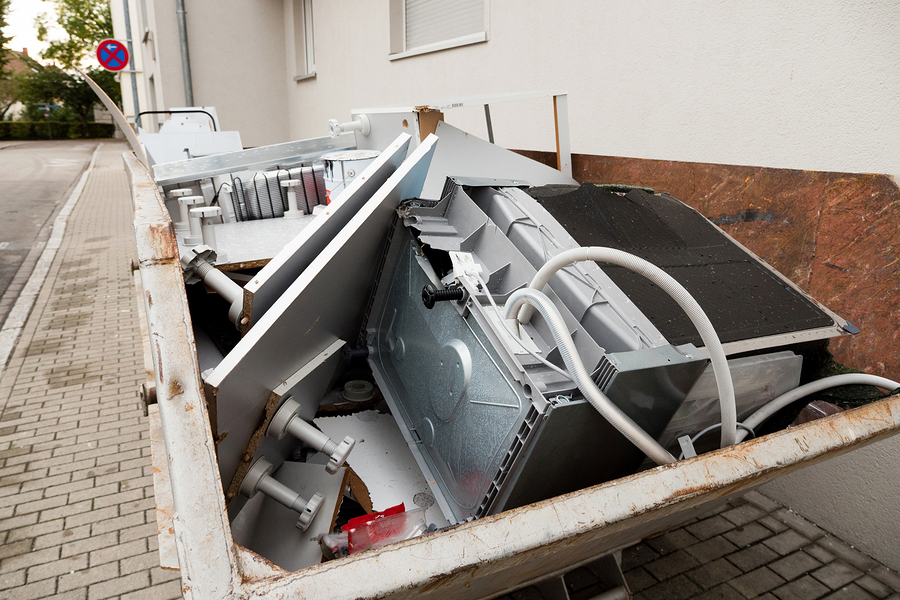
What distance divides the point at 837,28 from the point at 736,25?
0.45 metres

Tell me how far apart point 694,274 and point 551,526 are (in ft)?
3.51

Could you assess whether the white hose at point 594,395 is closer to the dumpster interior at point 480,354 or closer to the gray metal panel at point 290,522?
the dumpster interior at point 480,354

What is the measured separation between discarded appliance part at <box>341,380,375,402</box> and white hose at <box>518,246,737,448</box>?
1.16 metres

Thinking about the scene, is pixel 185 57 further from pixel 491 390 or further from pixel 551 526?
pixel 551 526

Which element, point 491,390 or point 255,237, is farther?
point 255,237

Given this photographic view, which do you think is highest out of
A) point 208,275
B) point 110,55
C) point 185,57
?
point 110,55

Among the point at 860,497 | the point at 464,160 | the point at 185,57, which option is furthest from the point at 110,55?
the point at 860,497

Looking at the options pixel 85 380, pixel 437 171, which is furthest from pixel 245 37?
pixel 437 171

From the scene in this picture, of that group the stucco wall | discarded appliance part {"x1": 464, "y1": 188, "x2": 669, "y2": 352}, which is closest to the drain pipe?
the stucco wall

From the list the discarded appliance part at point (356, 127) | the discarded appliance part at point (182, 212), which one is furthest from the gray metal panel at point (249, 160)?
the discarded appliance part at point (182, 212)

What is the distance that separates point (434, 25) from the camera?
521 cm

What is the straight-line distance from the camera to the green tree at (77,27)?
135ft

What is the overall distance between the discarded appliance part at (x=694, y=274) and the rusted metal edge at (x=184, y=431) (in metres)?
1.08

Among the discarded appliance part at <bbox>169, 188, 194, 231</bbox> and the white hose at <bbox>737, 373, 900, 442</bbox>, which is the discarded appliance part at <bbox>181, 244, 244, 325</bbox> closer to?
the discarded appliance part at <bbox>169, 188, 194, 231</bbox>
